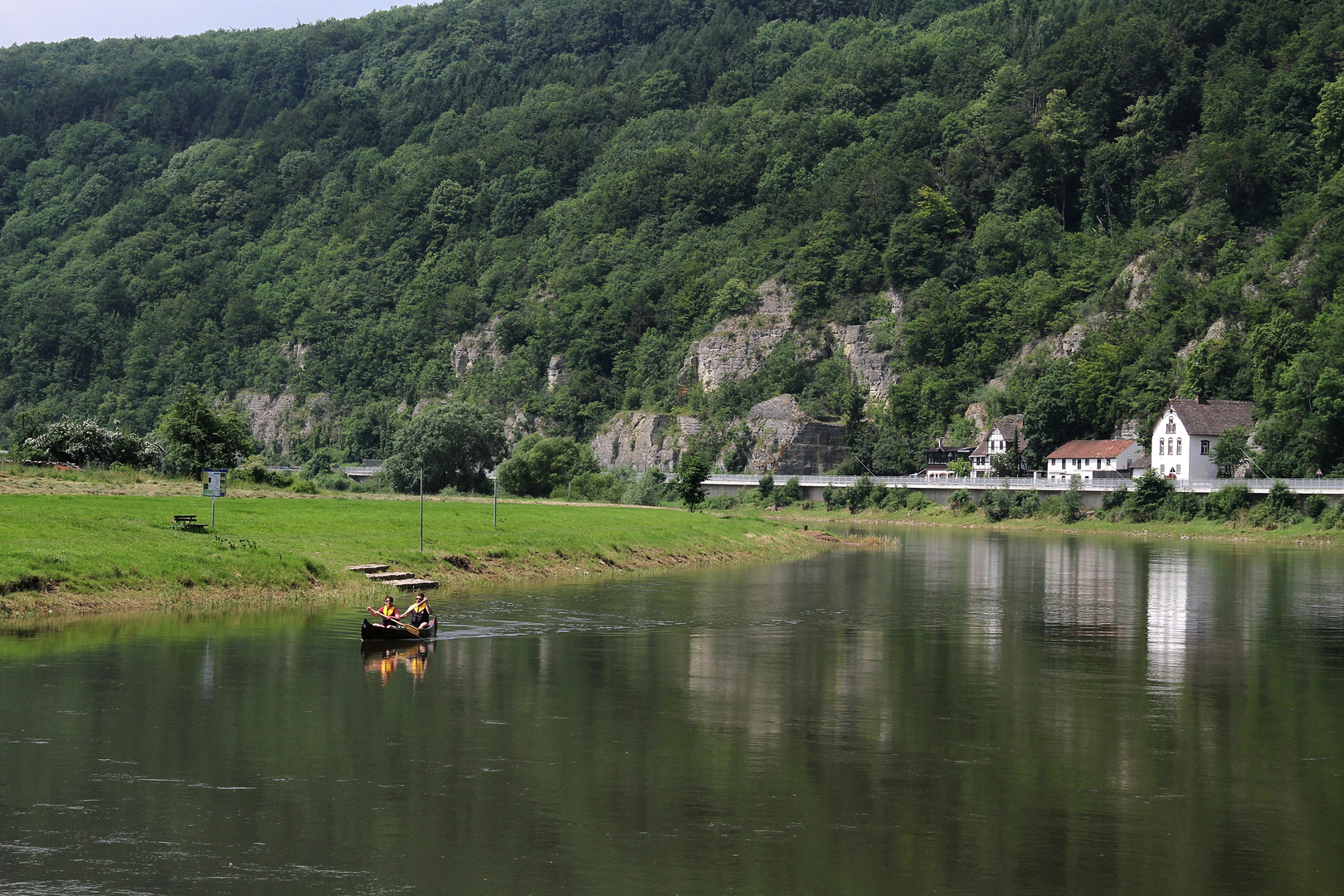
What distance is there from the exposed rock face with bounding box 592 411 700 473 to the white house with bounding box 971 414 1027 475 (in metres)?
38.9

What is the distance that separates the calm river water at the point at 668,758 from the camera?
2170 centimetres

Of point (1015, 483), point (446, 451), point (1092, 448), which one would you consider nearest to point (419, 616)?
point (446, 451)

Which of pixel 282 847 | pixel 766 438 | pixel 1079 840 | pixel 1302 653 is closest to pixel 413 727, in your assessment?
pixel 282 847

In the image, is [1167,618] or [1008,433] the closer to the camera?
[1167,618]

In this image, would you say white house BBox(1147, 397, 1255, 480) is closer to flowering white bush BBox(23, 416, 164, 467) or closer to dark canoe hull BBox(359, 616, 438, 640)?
flowering white bush BBox(23, 416, 164, 467)

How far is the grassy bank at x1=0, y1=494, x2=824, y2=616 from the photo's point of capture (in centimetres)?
4825

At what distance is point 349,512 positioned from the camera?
77.6 m

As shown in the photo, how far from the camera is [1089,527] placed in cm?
13362

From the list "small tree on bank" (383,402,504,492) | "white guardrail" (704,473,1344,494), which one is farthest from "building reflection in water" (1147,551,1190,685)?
"small tree on bank" (383,402,504,492)

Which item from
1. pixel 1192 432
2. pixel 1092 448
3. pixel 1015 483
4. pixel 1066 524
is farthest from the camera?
pixel 1092 448

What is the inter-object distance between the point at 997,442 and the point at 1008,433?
1676 millimetres

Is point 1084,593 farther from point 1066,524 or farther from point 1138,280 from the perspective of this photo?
point 1138,280

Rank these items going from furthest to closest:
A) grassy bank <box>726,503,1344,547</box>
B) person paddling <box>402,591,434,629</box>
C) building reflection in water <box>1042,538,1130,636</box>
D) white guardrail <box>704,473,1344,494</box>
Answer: white guardrail <box>704,473,1344,494</box> → grassy bank <box>726,503,1344,547</box> → building reflection in water <box>1042,538,1130,636</box> → person paddling <box>402,591,434,629</box>

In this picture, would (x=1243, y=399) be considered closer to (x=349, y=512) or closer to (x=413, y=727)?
(x=349, y=512)
